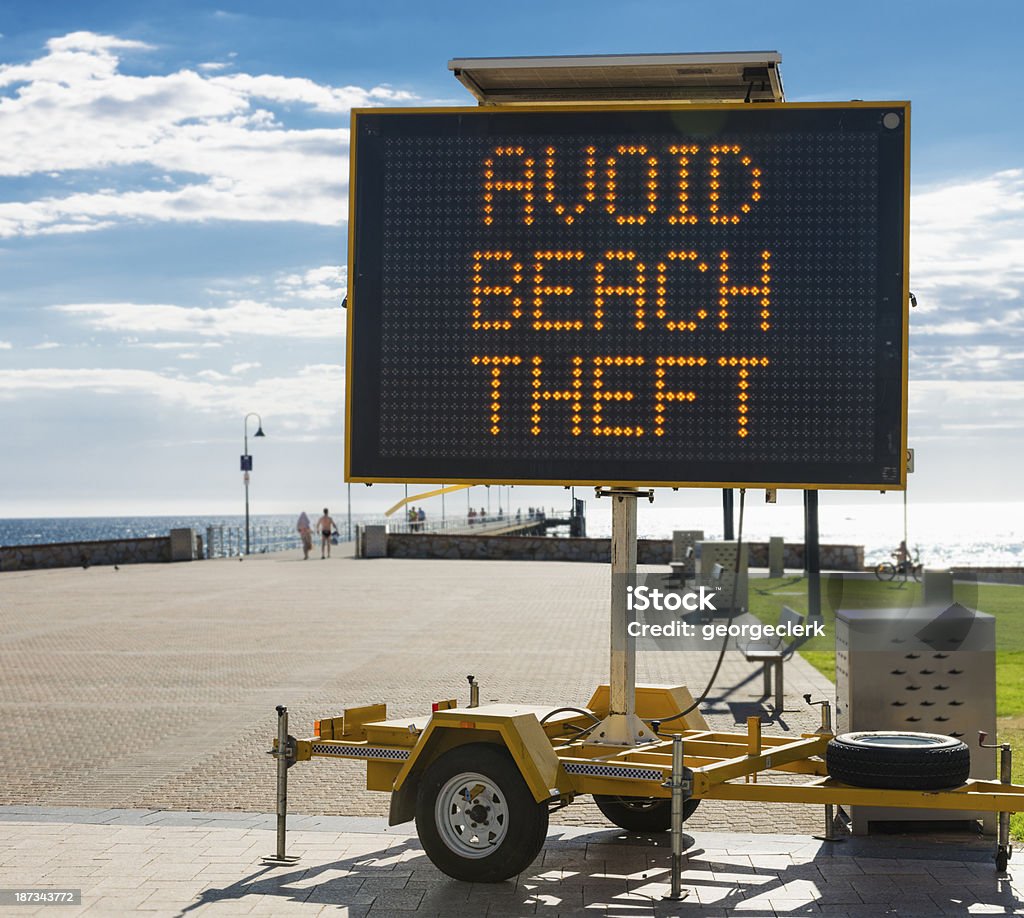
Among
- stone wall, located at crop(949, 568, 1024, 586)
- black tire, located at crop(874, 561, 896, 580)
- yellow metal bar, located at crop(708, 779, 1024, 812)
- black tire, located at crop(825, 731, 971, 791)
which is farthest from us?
black tire, located at crop(874, 561, 896, 580)

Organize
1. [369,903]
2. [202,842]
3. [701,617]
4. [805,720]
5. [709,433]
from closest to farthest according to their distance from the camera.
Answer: [369,903] < [709,433] < [202,842] < [805,720] < [701,617]

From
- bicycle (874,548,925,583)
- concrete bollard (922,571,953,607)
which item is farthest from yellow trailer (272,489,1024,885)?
bicycle (874,548,925,583)

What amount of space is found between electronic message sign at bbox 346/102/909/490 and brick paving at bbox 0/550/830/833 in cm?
279

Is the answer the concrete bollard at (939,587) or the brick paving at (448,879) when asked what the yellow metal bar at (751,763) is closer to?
the brick paving at (448,879)

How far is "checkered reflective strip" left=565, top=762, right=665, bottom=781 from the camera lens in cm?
693

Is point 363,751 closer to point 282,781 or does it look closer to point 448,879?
point 282,781

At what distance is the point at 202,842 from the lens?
25.8 ft

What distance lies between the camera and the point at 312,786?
979 centimetres

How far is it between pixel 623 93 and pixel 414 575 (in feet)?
91.1

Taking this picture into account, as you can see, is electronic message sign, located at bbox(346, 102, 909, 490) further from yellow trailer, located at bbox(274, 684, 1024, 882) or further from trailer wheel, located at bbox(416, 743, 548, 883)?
trailer wheel, located at bbox(416, 743, 548, 883)

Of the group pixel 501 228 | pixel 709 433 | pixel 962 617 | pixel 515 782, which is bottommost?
pixel 515 782

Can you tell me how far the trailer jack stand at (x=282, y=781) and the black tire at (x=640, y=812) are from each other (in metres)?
1.92

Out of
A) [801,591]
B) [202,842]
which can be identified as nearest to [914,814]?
[202,842]

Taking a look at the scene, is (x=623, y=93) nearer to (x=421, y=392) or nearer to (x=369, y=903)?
(x=421, y=392)
